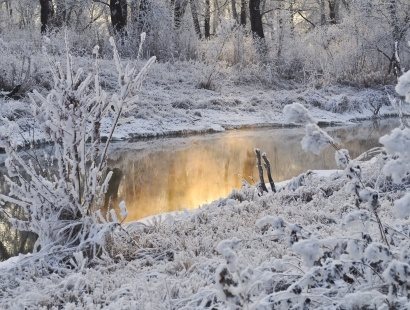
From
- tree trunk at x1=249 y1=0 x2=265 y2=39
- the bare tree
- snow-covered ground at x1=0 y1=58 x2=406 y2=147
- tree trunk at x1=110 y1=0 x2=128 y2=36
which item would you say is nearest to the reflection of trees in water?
snow-covered ground at x1=0 y1=58 x2=406 y2=147

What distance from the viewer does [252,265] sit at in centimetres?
311

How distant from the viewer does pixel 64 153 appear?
163 inches

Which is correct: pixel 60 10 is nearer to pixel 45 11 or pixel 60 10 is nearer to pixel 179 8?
pixel 45 11

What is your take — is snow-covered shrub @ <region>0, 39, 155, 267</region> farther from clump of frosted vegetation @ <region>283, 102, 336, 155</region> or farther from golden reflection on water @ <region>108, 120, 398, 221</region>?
golden reflection on water @ <region>108, 120, 398, 221</region>

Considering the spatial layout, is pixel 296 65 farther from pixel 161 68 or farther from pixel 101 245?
pixel 101 245

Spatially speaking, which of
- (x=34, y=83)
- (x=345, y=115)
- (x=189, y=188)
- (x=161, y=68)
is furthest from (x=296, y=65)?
(x=189, y=188)

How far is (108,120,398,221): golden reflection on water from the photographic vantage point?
25.3ft

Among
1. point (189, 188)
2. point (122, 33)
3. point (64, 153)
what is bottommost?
point (189, 188)

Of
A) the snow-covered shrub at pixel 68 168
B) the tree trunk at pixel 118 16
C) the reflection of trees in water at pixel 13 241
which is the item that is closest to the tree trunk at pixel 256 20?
the tree trunk at pixel 118 16

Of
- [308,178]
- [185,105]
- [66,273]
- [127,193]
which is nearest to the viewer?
[66,273]

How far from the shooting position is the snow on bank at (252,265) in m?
2.00

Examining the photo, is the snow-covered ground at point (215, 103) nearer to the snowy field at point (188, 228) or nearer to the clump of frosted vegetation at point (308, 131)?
the snowy field at point (188, 228)

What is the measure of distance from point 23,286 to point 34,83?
10.1 meters

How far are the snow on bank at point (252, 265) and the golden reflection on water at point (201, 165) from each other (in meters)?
2.16
